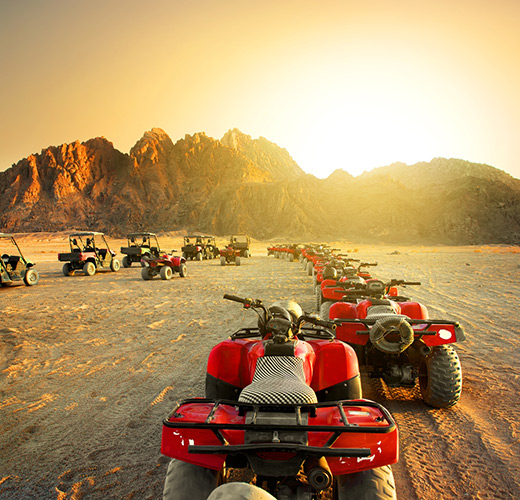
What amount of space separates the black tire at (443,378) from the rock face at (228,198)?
202ft

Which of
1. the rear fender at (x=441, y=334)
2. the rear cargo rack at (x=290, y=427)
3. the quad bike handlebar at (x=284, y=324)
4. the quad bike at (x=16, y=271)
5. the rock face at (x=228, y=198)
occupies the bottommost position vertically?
the quad bike at (x=16, y=271)

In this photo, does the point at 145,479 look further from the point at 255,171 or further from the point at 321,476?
the point at 255,171

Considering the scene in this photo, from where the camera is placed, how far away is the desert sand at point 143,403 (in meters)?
2.61

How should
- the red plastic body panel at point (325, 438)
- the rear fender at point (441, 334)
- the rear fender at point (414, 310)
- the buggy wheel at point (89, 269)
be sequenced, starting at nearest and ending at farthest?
1. the red plastic body panel at point (325, 438)
2. the rear fender at point (441, 334)
3. the rear fender at point (414, 310)
4. the buggy wheel at point (89, 269)

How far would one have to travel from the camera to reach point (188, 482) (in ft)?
5.80

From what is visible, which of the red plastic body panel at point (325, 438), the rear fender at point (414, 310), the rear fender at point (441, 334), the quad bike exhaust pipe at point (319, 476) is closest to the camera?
the quad bike exhaust pipe at point (319, 476)

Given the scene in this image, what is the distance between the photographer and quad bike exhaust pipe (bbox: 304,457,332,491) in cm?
151

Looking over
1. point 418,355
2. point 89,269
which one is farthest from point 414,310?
point 89,269

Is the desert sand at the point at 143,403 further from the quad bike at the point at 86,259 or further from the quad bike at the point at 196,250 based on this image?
the quad bike at the point at 196,250

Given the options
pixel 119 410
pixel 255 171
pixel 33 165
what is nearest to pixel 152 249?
pixel 119 410

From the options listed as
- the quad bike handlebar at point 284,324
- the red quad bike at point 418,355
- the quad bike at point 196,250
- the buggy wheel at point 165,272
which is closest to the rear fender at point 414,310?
the red quad bike at point 418,355

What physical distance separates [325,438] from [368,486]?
305mm

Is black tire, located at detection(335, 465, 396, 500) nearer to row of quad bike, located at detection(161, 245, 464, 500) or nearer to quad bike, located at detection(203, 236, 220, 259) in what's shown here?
row of quad bike, located at detection(161, 245, 464, 500)

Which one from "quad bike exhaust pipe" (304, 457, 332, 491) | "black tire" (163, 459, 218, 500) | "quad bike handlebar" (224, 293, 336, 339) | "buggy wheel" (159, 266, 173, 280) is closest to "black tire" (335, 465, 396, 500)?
"quad bike exhaust pipe" (304, 457, 332, 491)
